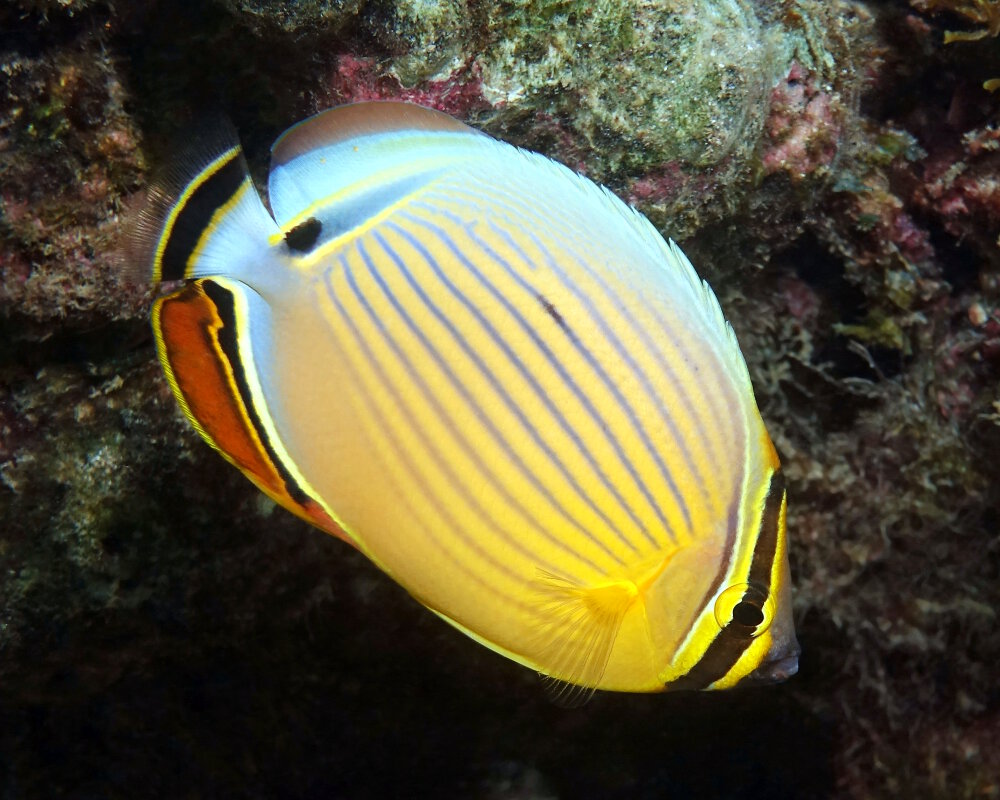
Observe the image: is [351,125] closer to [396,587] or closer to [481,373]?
[481,373]

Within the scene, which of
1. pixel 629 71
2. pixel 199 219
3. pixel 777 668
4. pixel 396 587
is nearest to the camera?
pixel 199 219

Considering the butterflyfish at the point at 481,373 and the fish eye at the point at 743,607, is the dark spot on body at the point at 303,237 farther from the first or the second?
the fish eye at the point at 743,607

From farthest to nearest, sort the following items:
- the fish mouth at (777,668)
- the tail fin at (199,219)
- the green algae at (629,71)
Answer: the green algae at (629,71)
the fish mouth at (777,668)
the tail fin at (199,219)

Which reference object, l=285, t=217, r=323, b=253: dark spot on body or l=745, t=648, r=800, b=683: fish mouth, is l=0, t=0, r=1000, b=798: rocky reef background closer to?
l=285, t=217, r=323, b=253: dark spot on body

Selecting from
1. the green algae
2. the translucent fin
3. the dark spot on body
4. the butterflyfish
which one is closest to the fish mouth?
the butterflyfish

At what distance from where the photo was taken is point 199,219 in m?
1.33

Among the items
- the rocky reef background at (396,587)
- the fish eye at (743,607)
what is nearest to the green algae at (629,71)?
the rocky reef background at (396,587)

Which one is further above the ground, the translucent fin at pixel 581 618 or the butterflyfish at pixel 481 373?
the butterflyfish at pixel 481 373

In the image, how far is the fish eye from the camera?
4.51 ft

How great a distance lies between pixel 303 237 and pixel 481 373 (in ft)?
1.40

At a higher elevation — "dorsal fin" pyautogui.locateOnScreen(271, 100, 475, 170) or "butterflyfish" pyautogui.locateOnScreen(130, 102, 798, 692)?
"dorsal fin" pyautogui.locateOnScreen(271, 100, 475, 170)

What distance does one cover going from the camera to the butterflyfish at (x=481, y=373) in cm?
134

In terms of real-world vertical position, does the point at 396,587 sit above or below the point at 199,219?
below

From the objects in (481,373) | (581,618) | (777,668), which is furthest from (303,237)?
(777,668)
